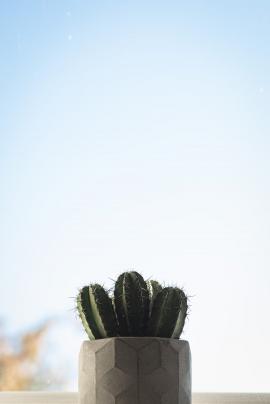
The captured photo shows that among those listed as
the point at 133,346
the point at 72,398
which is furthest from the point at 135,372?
the point at 72,398

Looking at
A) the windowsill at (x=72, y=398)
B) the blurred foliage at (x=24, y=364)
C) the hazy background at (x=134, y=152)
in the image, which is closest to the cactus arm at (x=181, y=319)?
the windowsill at (x=72, y=398)

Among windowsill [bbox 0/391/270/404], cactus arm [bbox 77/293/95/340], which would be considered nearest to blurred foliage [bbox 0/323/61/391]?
windowsill [bbox 0/391/270/404]

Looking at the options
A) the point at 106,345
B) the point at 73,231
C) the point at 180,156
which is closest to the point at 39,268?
the point at 73,231

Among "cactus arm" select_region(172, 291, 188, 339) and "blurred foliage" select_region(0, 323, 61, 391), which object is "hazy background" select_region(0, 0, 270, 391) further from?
"cactus arm" select_region(172, 291, 188, 339)

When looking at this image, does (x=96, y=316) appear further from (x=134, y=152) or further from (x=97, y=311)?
(x=134, y=152)

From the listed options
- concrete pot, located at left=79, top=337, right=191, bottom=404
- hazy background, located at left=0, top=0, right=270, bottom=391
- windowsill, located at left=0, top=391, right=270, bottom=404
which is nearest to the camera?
concrete pot, located at left=79, top=337, right=191, bottom=404

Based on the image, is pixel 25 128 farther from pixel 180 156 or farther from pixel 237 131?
pixel 237 131
